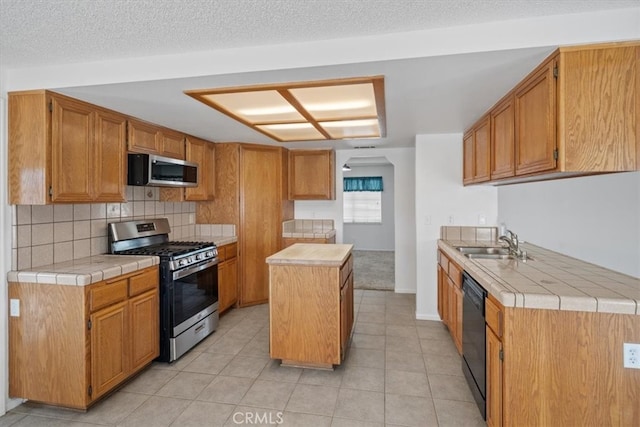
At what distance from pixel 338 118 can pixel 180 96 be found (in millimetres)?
1289

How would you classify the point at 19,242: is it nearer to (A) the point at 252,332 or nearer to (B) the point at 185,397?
(B) the point at 185,397

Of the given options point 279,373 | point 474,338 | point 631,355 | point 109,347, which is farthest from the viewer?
point 279,373

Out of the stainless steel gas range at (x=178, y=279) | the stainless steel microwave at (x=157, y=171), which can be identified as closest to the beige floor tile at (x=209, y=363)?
the stainless steel gas range at (x=178, y=279)

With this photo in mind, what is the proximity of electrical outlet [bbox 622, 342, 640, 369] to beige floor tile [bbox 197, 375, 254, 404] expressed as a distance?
88.7 inches

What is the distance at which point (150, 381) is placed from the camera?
8.33ft

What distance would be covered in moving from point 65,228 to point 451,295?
3360 mm

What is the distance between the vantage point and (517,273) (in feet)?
6.79

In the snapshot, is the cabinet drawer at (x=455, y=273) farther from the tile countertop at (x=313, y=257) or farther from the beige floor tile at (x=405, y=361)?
the tile countertop at (x=313, y=257)

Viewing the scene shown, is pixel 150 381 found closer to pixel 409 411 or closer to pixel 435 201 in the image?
pixel 409 411

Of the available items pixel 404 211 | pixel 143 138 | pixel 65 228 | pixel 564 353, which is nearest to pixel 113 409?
pixel 65 228

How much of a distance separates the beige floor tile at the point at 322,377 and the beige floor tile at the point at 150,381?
3.53 feet

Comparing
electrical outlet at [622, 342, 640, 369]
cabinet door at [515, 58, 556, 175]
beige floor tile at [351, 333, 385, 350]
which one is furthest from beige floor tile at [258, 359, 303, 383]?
cabinet door at [515, 58, 556, 175]

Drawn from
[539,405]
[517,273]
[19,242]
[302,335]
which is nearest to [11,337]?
[19,242]

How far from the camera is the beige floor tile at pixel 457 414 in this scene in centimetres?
203
